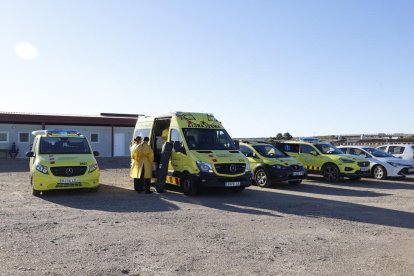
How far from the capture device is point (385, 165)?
59.9ft

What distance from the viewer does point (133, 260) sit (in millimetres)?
5973

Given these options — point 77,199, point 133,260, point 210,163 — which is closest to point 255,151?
point 210,163

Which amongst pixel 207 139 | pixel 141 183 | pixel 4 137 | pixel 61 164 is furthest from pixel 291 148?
pixel 4 137

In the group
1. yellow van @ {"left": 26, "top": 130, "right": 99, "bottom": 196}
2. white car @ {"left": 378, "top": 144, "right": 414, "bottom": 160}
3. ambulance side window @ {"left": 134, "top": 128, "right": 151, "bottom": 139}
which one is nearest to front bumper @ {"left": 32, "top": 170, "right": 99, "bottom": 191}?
yellow van @ {"left": 26, "top": 130, "right": 99, "bottom": 196}

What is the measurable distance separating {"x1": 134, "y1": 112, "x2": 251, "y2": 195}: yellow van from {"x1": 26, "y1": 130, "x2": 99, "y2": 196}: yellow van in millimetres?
2189

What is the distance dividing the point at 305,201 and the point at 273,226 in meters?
3.67

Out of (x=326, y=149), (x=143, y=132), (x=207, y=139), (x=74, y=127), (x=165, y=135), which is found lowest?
(x=326, y=149)

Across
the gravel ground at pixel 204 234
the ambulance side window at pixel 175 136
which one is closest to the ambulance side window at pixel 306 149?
the gravel ground at pixel 204 234

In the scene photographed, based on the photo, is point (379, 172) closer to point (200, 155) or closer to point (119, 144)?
point (200, 155)

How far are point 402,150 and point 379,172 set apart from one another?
3390 mm

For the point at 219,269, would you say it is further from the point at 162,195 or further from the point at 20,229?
the point at 162,195

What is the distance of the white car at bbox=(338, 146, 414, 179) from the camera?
18.1 meters

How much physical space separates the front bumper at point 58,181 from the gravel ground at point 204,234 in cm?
32

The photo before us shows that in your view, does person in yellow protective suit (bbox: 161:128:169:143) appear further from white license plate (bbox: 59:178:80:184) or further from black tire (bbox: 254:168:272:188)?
black tire (bbox: 254:168:272:188)
